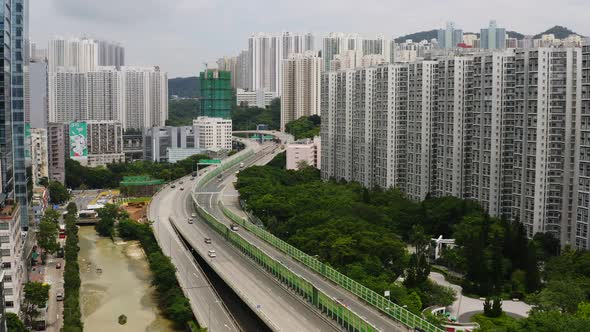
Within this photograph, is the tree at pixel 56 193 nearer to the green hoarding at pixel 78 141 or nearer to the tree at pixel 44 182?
the tree at pixel 44 182

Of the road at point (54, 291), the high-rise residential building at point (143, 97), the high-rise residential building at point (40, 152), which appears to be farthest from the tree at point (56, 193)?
the high-rise residential building at point (143, 97)

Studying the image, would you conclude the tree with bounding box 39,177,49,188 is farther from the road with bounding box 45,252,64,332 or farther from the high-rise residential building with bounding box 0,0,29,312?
the high-rise residential building with bounding box 0,0,29,312

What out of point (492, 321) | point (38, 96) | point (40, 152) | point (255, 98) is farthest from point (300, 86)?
point (492, 321)

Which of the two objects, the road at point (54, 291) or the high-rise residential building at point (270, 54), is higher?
the high-rise residential building at point (270, 54)

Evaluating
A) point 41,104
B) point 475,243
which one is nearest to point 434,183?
point 475,243

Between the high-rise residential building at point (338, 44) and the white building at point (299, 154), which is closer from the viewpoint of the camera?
the white building at point (299, 154)

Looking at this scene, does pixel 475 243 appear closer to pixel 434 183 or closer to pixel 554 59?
pixel 554 59

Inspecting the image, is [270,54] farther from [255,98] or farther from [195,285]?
→ [195,285]
